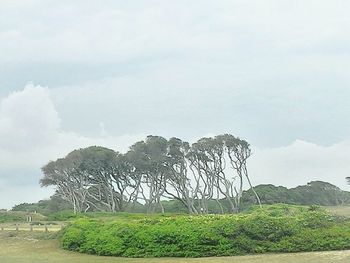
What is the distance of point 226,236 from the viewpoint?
35.8 meters

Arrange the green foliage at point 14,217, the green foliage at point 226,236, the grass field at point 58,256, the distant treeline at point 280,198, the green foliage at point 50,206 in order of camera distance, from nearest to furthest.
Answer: the grass field at point 58,256 < the green foliage at point 226,236 < the green foliage at point 14,217 < the distant treeline at point 280,198 < the green foliage at point 50,206

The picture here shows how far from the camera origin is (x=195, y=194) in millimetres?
76125

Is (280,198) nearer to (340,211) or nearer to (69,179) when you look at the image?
(69,179)

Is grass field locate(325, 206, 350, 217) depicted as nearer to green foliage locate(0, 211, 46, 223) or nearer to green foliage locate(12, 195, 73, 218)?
green foliage locate(0, 211, 46, 223)

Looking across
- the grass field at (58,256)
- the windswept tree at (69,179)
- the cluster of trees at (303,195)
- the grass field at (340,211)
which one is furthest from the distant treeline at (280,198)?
the grass field at (58,256)

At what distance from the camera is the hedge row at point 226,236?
Answer: 34.9 m

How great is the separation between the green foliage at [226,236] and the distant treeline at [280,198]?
41.5 metres

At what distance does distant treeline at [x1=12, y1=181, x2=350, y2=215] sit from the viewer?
82.0m

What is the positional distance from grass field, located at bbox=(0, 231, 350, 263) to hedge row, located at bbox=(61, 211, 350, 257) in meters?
1.33

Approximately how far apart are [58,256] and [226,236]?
35.0 ft

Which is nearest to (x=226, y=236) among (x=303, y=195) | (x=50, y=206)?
(x=303, y=195)

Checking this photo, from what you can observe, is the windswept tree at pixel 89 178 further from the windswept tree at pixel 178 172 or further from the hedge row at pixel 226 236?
the hedge row at pixel 226 236

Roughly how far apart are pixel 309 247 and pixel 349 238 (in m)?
2.28

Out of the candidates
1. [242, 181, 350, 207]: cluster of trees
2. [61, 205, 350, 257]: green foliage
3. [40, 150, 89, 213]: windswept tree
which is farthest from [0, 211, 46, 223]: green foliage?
[242, 181, 350, 207]: cluster of trees
